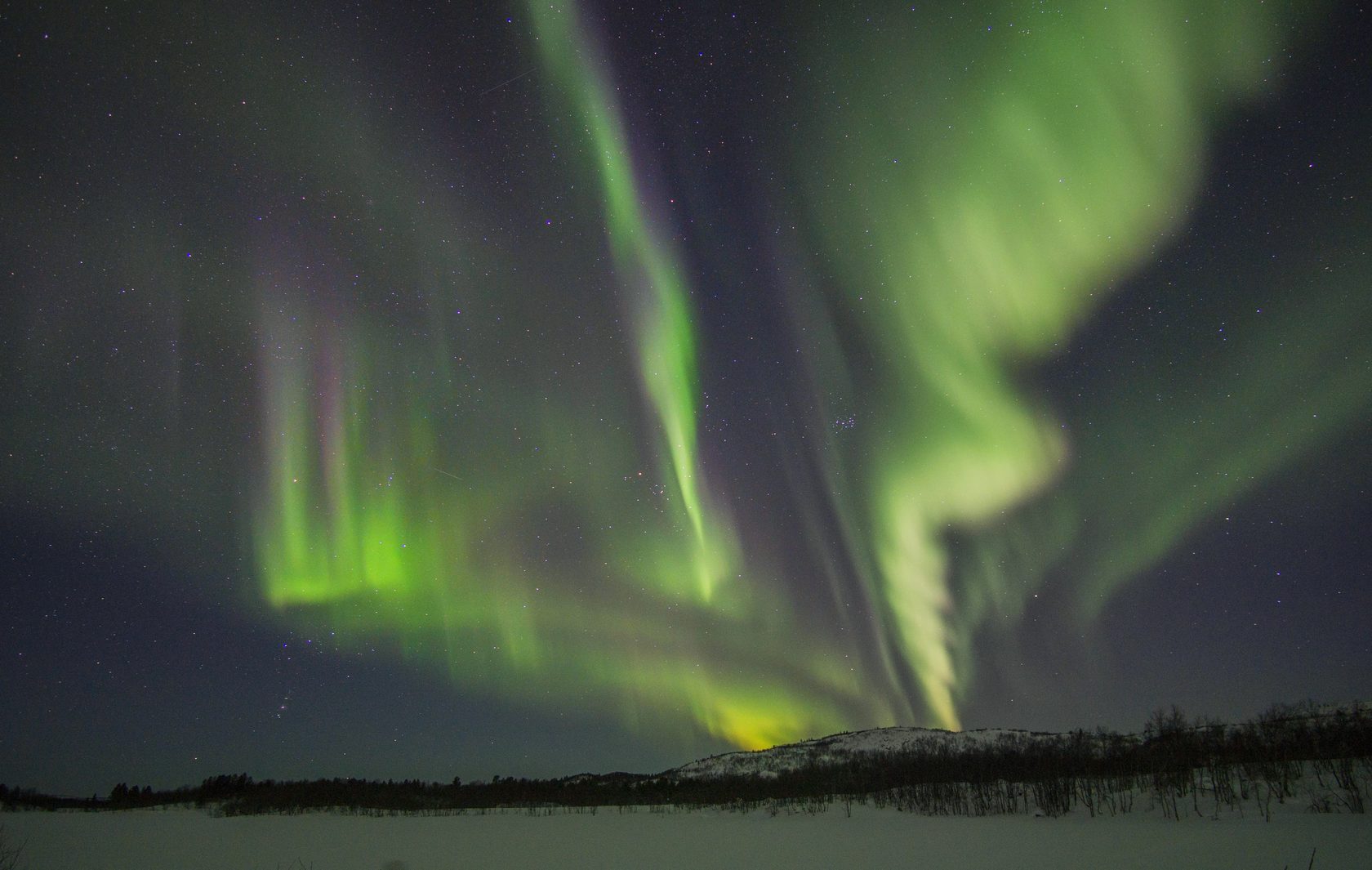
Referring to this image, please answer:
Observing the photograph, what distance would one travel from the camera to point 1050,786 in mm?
30516

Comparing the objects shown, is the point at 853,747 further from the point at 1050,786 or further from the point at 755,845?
the point at 755,845

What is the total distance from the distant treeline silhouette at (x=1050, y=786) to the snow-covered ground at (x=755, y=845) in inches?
156

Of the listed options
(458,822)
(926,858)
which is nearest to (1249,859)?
(926,858)

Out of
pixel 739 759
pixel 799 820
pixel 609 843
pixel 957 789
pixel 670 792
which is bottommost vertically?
pixel 739 759

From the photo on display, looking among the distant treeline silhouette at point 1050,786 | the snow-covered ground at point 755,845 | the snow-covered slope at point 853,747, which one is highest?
the snow-covered ground at point 755,845

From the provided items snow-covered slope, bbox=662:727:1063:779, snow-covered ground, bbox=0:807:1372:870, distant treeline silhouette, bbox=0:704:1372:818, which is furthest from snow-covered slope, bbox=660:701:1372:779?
snow-covered ground, bbox=0:807:1372:870

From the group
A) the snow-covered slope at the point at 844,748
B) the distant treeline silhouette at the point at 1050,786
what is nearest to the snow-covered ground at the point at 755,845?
the distant treeline silhouette at the point at 1050,786

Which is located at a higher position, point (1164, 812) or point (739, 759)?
point (1164, 812)

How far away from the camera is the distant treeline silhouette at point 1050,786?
23.6m

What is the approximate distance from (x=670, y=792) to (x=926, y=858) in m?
58.1

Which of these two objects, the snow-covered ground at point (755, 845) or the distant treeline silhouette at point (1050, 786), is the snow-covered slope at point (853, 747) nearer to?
the distant treeline silhouette at point (1050, 786)

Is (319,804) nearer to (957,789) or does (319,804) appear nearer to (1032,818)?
(957,789)

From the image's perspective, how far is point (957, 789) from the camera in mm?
41406

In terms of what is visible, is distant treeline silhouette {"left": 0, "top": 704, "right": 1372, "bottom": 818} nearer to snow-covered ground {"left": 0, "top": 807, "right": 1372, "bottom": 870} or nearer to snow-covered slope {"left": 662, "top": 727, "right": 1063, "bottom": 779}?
snow-covered ground {"left": 0, "top": 807, "right": 1372, "bottom": 870}
